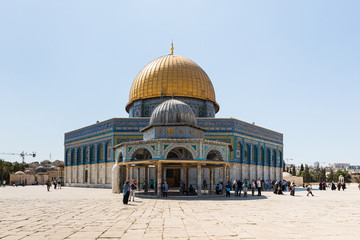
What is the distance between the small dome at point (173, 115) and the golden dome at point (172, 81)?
13.3 m

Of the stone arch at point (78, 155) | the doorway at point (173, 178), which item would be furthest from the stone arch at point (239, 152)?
the stone arch at point (78, 155)

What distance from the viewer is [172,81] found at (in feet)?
133

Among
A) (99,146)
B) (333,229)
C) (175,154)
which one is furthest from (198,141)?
(99,146)

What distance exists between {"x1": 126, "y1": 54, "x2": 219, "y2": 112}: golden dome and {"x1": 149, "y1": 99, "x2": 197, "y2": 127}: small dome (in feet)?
43.5

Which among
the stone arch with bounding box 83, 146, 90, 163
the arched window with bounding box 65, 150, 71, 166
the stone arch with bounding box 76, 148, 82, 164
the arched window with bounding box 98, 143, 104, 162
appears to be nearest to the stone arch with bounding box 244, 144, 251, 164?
the arched window with bounding box 98, 143, 104, 162

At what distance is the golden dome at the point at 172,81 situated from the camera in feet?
133

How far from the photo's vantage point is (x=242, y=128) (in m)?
39.6

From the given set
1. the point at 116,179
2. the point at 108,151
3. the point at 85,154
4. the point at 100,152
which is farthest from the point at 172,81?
the point at 116,179

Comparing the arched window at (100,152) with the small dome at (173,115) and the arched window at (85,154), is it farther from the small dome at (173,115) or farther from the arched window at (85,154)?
the small dome at (173,115)

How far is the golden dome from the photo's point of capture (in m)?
40.6

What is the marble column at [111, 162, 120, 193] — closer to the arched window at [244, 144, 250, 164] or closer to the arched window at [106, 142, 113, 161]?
the arched window at [106, 142, 113, 161]

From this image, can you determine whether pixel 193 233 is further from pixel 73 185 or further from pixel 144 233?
pixel 73 185

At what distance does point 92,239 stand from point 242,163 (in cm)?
3199

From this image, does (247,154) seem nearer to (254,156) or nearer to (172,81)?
(254,156)
